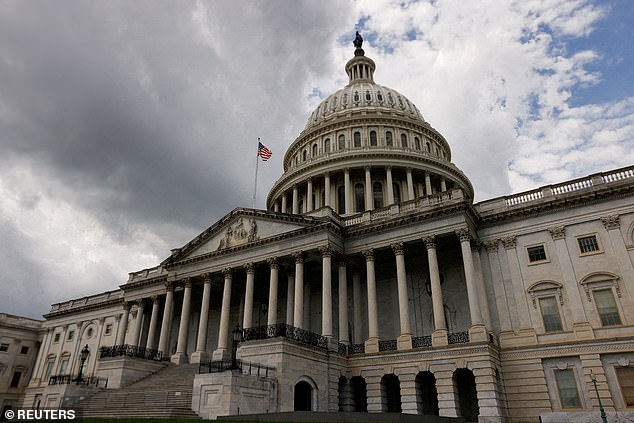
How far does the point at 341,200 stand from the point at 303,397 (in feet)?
95.0

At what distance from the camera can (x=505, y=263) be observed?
3272 centimetres

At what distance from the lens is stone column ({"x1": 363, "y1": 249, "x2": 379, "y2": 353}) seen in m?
31.8

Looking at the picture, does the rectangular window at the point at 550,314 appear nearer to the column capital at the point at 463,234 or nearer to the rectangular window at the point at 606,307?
the rectangular window at the point at 606,307

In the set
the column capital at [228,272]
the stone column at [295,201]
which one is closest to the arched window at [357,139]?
the stone column at [295,201]

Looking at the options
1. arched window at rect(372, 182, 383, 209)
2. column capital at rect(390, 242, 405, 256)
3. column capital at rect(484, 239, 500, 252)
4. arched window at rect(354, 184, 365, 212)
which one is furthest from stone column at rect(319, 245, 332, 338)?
arched window at rect(372, 182, 383, 209)

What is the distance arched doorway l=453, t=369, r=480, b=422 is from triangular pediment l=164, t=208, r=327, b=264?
15.0 metres

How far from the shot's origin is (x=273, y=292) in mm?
35281

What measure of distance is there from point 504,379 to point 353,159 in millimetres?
31160

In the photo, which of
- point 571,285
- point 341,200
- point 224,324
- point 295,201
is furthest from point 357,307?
point 295,201

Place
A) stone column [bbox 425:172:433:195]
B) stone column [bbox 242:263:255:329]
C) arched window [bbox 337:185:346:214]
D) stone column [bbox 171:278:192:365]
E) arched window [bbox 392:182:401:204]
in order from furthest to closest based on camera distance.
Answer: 1. arched window [bbox 337:185:346:214]
2. arched window [bbox 392:182:401:204]
3. stone column [bbox 425:172:433:195]
4. stone column [bbox 171:278:192:365]
5. stone column [bbox 242:263:255:329]

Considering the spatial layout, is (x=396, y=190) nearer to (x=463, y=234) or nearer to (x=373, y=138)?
(x=373, y=138)

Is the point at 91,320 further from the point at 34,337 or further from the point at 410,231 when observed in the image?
the point at 410,231

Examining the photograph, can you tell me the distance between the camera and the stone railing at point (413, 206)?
33.5m

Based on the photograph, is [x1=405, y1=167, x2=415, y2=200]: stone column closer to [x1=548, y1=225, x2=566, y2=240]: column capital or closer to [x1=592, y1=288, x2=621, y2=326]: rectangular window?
[x1=548, y1=225, x2=566, y2=240]: column capital
